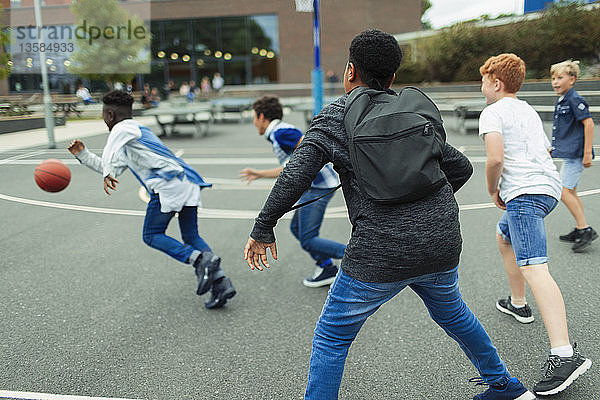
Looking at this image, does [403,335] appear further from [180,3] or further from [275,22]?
[180,3]

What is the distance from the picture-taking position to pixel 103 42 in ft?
109

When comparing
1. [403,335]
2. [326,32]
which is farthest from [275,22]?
[403,335]

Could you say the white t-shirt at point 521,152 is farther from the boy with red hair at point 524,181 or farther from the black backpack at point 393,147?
the black backpack at point 393,147

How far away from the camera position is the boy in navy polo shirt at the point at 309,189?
429cm

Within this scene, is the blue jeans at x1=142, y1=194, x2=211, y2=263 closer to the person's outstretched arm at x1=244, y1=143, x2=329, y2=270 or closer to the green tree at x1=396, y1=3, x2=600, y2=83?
the person's outstretched arm at x1=244, y1=143, x2=329, y2=270

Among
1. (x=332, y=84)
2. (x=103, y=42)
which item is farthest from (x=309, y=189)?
(x=103, y=42)

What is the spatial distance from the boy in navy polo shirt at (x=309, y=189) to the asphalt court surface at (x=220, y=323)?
26 cm

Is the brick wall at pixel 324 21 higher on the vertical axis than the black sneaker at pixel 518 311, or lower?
higher

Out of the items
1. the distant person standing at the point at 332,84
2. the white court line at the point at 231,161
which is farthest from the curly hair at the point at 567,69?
the distant person standing at the point at 332,84

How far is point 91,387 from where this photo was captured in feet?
9.87

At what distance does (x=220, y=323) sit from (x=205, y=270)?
422 mm

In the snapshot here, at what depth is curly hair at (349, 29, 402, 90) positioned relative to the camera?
215cm

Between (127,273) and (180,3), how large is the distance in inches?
1588

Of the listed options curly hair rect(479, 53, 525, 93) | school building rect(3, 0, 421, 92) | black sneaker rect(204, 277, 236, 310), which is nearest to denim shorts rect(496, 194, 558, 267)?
curly hair rect(479, 53, 525, 93)
